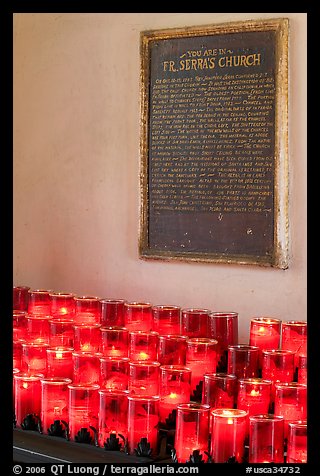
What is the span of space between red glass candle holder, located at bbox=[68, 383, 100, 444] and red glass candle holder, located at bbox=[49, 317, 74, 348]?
618 millimetres

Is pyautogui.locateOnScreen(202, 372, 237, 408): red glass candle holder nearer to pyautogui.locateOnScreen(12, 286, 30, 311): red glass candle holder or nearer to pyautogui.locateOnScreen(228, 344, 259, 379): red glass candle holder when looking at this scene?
pyautogui.locateOnScreen(228, 344, 259, 379): red glass candle holder

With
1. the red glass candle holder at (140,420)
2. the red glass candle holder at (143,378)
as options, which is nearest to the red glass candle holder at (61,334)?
the red glass candle holder at (143,378)

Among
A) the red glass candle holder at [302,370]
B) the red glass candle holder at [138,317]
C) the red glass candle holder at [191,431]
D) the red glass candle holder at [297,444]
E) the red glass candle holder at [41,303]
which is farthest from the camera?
the red glass candle holder at [41,303]

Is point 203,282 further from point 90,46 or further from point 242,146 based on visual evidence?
point 90,46

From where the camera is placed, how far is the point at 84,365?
3229 millimetres

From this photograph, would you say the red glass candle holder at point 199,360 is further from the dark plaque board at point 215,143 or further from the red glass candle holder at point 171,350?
the dark plaque board at point 215,143

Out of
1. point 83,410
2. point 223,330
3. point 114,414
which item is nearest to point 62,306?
point 223,330

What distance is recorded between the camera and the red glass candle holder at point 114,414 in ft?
9.54

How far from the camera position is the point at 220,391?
9.64 feet

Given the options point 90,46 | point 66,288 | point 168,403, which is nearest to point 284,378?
point 168,403

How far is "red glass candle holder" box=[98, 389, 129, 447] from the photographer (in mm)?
2908

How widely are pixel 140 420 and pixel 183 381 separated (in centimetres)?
25

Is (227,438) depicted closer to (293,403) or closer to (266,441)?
(266,441)

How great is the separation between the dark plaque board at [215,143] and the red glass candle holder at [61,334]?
2.83 feet
